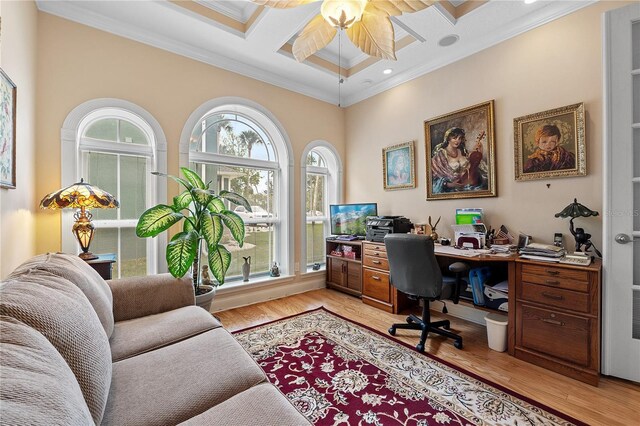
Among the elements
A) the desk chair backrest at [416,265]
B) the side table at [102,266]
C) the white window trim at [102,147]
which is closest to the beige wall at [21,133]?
the white window trim at [102,147]

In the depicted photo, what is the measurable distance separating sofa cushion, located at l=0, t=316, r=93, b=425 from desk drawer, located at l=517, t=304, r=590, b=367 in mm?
2638

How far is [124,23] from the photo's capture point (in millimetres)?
2561

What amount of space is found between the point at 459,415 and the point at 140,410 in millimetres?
1645

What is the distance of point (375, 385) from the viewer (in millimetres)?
1796

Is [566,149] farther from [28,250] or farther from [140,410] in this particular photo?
[28,250]

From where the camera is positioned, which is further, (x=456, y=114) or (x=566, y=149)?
(x=456, y=114)

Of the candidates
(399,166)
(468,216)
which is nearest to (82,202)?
(399,166)

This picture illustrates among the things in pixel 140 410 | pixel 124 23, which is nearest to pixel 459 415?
pixel 140 410

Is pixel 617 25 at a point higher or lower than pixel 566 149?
higher

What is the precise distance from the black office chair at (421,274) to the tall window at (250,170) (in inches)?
70.6

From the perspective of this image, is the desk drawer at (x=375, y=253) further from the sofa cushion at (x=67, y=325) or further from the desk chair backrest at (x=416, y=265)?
the sofa cushion at (x=67, y=325)

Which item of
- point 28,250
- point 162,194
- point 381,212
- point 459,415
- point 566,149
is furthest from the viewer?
point 381,212

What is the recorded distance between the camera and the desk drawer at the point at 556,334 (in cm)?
183

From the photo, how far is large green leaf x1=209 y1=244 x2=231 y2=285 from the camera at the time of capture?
237 centimetres
